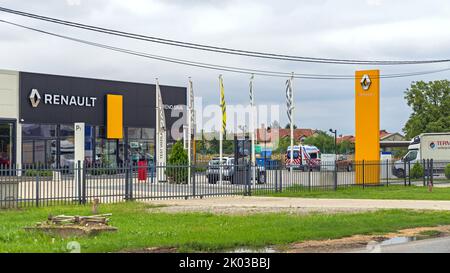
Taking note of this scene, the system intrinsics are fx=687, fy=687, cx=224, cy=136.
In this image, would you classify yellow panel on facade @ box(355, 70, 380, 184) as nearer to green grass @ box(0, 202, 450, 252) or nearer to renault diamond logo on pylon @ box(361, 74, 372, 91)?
renault diamond logo on pylon @ box(361, 74, 372, 91)

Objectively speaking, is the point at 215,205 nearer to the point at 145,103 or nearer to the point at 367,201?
the point at 367,201

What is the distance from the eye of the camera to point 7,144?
4406 cm

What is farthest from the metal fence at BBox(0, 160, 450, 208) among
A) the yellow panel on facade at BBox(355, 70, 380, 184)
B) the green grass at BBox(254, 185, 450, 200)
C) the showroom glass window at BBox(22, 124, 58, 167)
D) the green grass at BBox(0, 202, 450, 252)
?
the showroom glass window at BBox(22, 124, 58, 167)

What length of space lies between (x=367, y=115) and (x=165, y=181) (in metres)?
12.7

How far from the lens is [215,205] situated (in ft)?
76.8

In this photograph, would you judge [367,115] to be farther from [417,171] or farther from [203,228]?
[203,228]

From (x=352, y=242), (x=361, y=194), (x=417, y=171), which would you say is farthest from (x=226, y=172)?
(x=352, y=242)

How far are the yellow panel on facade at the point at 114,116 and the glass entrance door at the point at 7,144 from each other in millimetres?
7481

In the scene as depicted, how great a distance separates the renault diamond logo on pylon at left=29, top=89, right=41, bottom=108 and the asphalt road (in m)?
35.3

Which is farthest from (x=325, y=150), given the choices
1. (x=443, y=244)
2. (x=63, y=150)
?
(x=443, y=244)

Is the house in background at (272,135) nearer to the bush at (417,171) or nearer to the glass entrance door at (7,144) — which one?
the bush at (417,171)

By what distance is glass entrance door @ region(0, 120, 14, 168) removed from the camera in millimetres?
43938

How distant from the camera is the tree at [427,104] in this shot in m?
69.7
